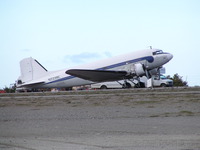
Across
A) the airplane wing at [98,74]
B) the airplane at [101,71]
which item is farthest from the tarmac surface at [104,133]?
the airplane wing at [98,74]

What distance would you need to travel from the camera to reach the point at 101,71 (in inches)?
1724

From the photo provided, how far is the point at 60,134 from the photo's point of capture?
9375 millimetres

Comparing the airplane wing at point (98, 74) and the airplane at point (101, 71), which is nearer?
the airplane at point (101, 71)

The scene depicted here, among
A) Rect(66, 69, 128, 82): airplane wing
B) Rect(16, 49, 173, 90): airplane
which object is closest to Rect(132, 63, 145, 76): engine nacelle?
Rect(16, 49, 173, 90): airplane

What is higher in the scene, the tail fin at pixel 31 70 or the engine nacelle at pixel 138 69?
the tail fin at pixel 31 70

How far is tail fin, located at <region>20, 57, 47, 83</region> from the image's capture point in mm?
48406

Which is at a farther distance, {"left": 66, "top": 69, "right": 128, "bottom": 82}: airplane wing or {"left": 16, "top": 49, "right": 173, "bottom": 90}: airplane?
{"left": 66, "top": 69, "right": 128, "bottom": 82}: airplane wing

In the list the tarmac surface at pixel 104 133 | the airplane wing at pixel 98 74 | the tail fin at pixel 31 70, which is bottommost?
the tarmac surface at pixel 104 133

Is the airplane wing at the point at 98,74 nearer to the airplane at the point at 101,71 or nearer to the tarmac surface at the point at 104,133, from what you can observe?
the airplane at the point at 101,71

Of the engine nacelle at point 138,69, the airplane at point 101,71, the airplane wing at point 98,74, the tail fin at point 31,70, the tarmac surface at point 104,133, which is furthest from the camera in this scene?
the tail fin at point 31,70

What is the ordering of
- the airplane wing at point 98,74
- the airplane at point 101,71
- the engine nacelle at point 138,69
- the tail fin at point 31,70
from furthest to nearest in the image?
1. the tail fin at point 31,70
2. the airplane wing at point 98,74
3. the airplane at point 101,71
4. the engine nacelle at point 138,69

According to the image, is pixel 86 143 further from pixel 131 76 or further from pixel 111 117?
A: pixel 131 76

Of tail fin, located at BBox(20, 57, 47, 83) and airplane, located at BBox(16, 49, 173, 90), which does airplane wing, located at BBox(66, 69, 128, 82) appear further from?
tail fin, located at BBox(20, 57, 47, 83)

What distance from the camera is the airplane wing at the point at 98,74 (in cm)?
4359
